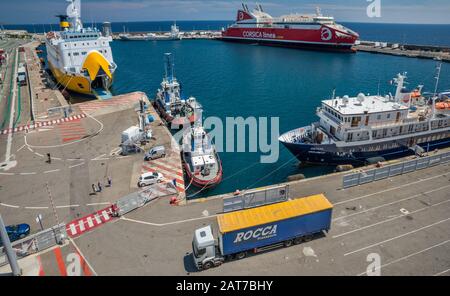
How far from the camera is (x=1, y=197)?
99.9ft

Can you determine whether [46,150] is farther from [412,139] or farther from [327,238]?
[412,139]

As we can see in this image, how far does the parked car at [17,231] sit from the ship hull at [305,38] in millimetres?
149827

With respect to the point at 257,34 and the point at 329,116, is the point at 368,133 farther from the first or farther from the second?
the point at 257,34

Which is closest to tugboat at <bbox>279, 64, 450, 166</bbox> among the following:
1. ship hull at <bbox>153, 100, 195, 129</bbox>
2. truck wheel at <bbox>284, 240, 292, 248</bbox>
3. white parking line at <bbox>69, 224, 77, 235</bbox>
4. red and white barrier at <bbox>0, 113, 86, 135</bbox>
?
truck wheel at <bbox>284, 240, 292, 248</bbox>

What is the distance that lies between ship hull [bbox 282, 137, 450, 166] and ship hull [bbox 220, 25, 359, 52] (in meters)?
116

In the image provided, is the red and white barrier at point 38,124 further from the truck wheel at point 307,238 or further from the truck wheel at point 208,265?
the truck wheel at point 307,238

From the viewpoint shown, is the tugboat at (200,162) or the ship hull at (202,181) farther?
the tugboat at (200,162)

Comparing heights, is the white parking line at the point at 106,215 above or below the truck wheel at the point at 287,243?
below

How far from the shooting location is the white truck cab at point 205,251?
20.5 metres

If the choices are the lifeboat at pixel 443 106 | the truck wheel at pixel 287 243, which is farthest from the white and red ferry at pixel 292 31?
the truck wheel at pixel 287 243

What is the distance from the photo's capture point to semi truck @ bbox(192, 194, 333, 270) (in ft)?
68.5

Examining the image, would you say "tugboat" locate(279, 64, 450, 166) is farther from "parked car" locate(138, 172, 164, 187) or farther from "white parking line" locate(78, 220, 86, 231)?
"white parking line" locate(78, 220, 86, 231)

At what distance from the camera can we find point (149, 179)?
31.7 m
